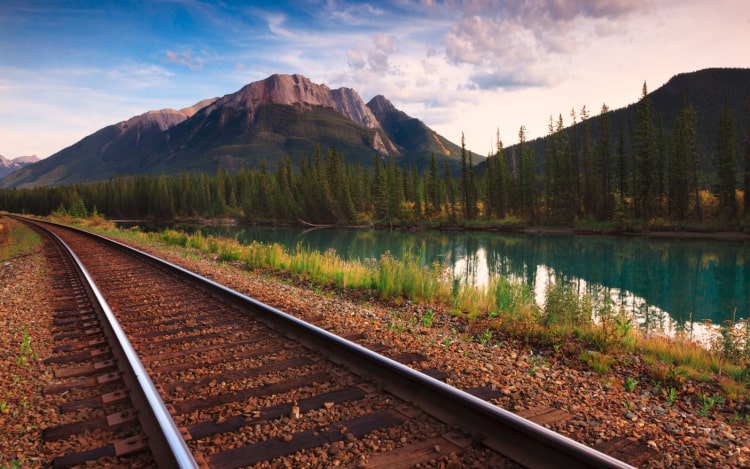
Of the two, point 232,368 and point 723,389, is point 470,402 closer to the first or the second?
point 232,368

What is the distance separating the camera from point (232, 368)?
459cm

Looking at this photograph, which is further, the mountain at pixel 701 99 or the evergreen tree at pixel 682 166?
the mountain at pixel 701 99

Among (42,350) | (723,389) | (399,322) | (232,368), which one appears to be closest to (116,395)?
(232,368)

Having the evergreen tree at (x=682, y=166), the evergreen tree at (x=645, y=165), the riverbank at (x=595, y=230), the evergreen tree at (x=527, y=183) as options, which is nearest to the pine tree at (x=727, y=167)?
the evergreen tree at (x=682, y=166)

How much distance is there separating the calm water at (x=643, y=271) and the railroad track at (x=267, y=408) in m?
7.43

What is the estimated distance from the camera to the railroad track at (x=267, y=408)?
111 inches

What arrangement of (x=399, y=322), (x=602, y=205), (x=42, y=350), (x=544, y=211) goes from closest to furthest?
(x=42, y=350) < (x=399, y=322) < (x=602, y=205) < (x=544, y=211)

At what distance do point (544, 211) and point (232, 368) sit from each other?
7373 cm

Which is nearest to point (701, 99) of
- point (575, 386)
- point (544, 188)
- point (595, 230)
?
point (544, 188)

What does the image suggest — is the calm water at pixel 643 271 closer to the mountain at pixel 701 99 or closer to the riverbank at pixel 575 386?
the riverbank at pixel 575 386

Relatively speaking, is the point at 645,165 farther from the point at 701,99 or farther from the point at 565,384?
the point at 701,99

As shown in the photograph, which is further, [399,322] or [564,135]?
[564,135]

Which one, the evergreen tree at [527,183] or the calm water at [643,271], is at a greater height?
the evergreen tree at [527,183]

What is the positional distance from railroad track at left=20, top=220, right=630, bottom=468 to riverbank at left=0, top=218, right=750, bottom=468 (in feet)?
1.72
